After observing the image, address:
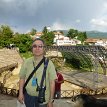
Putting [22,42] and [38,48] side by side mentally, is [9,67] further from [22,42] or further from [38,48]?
[22,42]

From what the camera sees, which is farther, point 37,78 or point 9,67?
point 9,67

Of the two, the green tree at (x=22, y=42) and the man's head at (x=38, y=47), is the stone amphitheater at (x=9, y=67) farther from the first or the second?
the green tree at (x=22, y=42)

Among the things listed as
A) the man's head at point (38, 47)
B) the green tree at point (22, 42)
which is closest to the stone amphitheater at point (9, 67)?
the man's head at point (38, 47)

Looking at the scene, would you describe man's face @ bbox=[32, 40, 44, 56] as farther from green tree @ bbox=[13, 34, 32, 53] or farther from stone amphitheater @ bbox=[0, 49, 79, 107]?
green tree @ bbox=[13, 34, 32, 53]

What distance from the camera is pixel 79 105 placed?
26.1 feet

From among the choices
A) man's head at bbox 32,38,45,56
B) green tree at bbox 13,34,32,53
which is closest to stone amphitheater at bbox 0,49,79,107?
man's head at bbox 32,38,45,56

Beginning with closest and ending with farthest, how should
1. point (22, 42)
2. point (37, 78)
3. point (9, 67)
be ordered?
point (37, 78)
point (9, 67)
point (22, 42)

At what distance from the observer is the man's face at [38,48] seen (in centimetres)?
578

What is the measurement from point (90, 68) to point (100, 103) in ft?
172

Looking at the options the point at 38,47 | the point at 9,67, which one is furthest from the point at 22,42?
the point at 38,47

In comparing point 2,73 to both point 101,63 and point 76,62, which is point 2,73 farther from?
point 76,62

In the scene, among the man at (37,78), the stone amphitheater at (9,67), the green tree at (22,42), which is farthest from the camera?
the green tree at (22,42)

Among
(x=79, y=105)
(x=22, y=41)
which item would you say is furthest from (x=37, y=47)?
(x=22, y=41)

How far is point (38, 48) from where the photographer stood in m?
5.78
